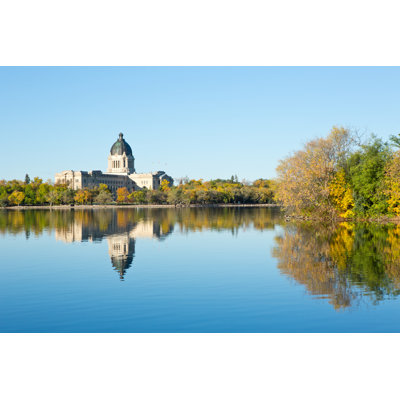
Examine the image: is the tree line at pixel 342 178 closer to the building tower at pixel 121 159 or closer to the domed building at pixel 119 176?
the domed building at pixel 119 176

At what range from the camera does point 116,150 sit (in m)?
196

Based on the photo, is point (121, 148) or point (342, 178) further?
point (121, 148)

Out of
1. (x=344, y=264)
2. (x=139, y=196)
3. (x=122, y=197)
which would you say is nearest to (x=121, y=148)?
(x=122, y=197)

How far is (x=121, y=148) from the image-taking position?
19500 cm

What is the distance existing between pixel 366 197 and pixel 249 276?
28.5 m

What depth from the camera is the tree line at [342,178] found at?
135 ft

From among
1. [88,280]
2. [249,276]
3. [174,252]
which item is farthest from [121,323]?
[174,252]

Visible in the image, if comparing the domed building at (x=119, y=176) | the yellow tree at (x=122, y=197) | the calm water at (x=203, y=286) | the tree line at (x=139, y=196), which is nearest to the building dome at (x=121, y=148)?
the domed building at (x=119, y=176)

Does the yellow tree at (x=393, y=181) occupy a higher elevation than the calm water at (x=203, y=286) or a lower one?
higher

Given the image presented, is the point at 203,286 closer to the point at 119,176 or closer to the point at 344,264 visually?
the point at 344,264

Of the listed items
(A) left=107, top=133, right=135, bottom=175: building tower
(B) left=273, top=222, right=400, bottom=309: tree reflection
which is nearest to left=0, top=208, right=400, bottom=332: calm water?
(B) left=273, top=222, right=400, bottom=309: tree reflection

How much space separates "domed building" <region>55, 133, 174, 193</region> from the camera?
164625 millimetres

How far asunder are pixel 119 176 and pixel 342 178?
142338 millimetres

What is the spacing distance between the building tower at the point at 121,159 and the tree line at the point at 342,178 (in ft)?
486
